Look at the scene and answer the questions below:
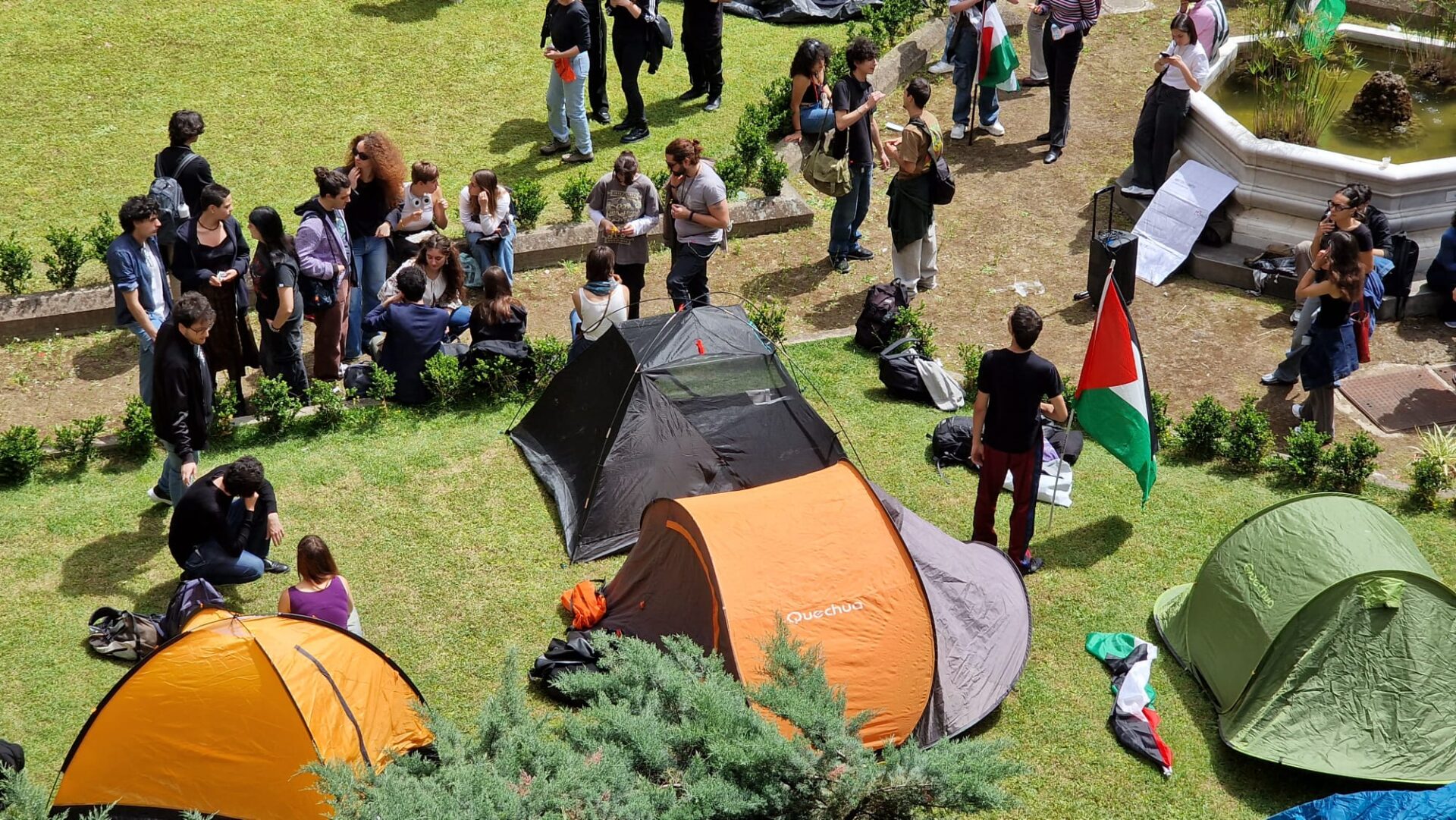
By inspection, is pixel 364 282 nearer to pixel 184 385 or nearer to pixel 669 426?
pixel 184 385

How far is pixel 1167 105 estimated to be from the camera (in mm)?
12602

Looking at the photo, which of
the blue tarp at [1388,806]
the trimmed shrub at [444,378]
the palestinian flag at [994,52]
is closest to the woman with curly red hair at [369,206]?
the trimmed shrub at [444,378]

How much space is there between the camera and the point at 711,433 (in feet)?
29.2

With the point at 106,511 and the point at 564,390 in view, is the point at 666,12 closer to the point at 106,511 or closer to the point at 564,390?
the point at 564,390

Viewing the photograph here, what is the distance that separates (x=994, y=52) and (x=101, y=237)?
354 inches

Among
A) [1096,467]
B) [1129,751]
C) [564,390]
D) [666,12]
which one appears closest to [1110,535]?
[1096,467]

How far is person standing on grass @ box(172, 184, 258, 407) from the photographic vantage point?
941cm

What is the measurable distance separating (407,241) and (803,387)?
11.5ft

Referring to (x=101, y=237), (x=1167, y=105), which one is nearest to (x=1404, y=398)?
(x=1167, y=105)

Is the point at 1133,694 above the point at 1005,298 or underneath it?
underneath

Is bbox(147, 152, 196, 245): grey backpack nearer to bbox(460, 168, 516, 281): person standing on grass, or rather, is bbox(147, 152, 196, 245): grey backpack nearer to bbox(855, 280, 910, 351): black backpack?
bbox(460, 168, 516, 281): person standing on grass

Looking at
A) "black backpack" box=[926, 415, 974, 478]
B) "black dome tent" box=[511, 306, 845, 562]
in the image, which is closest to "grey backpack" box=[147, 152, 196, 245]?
"black dome tent" box=[511, 306, 845, 562]

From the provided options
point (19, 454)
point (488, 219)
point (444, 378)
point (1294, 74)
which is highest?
point (1294, 74)

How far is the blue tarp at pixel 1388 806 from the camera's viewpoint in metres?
6.09
